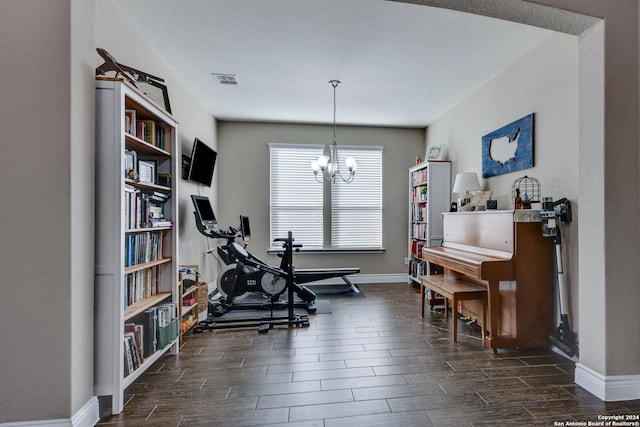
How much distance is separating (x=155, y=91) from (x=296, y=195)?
9.67ft

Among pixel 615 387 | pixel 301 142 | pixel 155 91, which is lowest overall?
pixel 615 387

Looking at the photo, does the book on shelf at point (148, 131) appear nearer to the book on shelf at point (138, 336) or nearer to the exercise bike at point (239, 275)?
the exercise bike at point (239, 275)

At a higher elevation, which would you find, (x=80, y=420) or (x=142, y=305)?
(x=142, y=305)

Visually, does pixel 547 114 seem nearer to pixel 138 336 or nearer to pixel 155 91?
pixel 155 91

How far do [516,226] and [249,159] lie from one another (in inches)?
157

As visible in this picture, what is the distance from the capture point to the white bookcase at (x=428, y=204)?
4.36 metres

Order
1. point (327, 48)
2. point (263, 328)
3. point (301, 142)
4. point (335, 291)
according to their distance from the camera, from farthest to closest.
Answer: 1. point (301, 142)
2. point (335, 291)
3. point (263, 328)
4. point (327, 48)

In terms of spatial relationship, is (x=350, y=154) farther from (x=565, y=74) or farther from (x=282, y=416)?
(x=282, y=416)

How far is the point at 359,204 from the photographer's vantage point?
17.3 ft

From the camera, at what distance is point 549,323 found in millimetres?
2539
